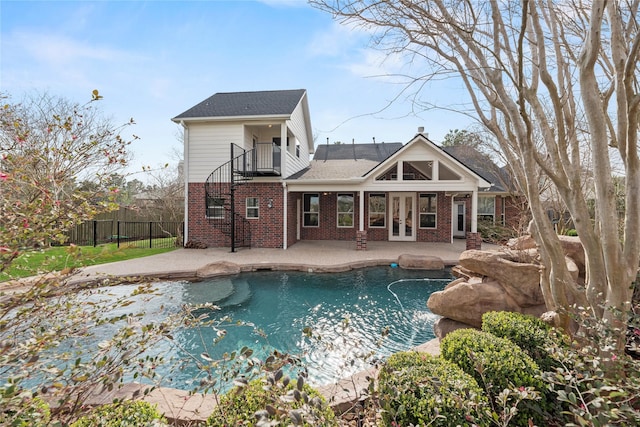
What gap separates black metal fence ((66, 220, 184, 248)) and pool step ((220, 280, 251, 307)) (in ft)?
23.2

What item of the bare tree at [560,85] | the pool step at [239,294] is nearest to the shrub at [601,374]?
the bare tree at [560,85]

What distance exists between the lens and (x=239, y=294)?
269 inches

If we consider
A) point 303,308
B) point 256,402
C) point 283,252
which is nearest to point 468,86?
point 256,402

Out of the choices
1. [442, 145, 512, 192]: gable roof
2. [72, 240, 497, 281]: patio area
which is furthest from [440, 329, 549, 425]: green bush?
[442, 145, 512, 192]: gable roof

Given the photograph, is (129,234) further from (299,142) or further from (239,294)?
(239,294)

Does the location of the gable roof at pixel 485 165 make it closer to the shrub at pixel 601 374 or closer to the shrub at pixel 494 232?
the shrub at pixel 494 232

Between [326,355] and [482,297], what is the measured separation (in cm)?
252

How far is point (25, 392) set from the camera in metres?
1.15

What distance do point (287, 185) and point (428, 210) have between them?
7.32 m

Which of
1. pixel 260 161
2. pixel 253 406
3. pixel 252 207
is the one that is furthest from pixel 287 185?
pixel 253 406

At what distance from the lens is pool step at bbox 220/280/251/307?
20.5 feet

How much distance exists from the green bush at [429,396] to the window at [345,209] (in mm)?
12402

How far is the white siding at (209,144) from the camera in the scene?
40.6ft

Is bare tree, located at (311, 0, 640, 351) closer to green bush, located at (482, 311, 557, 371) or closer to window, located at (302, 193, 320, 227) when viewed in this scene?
green bush, located at (482, 311, 557, 371)
